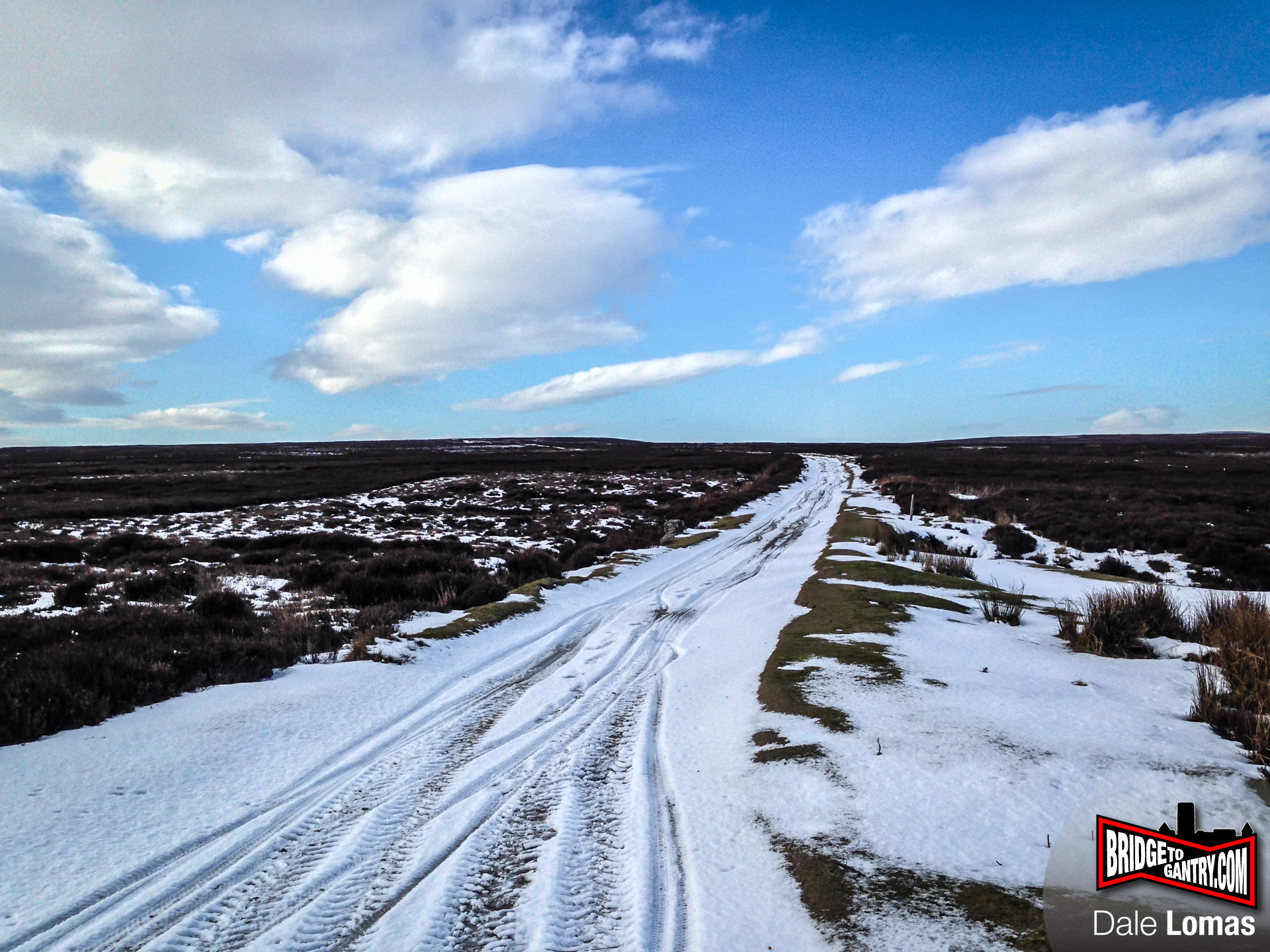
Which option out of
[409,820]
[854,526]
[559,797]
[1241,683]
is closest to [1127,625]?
[1241,683]

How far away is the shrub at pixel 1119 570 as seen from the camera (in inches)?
645

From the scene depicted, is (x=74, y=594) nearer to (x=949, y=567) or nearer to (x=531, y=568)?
(x=531, y=568)

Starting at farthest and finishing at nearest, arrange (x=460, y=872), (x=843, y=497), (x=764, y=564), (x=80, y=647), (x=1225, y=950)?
(x=843, y=497), (x=764, y=564), (x=80, y=647), (x=460, y=872), (x=1225, y=950)

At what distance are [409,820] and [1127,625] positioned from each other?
8750 millimetres

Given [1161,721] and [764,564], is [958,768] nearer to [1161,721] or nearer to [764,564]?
[1161,721]

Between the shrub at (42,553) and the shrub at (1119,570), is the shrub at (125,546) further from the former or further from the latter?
the shrub at (1119,570)

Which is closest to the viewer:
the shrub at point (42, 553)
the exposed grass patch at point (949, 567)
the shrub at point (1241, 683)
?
the shrub at point (1241, 683)

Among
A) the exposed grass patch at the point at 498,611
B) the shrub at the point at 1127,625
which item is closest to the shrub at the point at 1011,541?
the shrub at the point at 1127,625

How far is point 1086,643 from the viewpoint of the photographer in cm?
804

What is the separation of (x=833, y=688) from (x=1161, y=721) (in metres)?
2.77

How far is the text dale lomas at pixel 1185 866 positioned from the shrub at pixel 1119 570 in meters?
15.8

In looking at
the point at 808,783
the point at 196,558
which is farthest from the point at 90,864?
the point at 196,558

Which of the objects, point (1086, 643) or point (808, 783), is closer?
point (808, 783)

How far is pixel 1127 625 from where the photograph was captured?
8125mm
